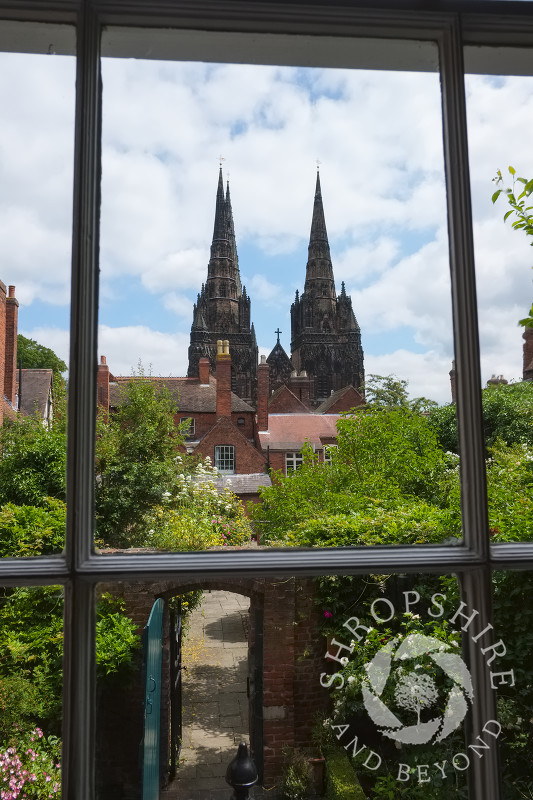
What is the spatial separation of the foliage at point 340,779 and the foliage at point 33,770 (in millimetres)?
1307

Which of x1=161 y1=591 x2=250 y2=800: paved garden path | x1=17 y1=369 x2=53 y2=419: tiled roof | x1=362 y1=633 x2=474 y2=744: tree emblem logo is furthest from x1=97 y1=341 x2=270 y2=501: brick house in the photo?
x1=362 y1=633 x2=474 y2=744: tree emblem logo

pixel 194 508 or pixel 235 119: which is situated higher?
pixel 235 119

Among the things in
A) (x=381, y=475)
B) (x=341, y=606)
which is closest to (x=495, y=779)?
(x=341, y=606)

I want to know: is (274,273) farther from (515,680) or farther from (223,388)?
(223,388)

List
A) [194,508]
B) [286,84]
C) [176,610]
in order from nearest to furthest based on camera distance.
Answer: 1. [286,84]
2. [176,610]
3. [194,508]

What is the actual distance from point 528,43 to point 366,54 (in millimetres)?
152

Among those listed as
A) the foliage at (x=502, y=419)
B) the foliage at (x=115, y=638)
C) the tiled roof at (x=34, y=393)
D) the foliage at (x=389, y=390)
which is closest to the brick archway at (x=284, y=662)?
the foliage at (x=115, y=638)

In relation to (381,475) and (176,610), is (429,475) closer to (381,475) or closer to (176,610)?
(381,475)

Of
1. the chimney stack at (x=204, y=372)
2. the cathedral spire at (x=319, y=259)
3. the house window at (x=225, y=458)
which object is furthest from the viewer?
the cathedral spire at (x=319, y=259)

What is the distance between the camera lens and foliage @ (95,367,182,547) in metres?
6.77

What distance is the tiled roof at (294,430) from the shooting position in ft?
39.8

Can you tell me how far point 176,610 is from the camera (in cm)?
368

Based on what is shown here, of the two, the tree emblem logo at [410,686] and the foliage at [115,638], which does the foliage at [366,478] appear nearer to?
the foliage at [115,638]

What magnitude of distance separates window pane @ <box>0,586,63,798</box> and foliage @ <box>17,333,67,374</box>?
7817 millimetres
